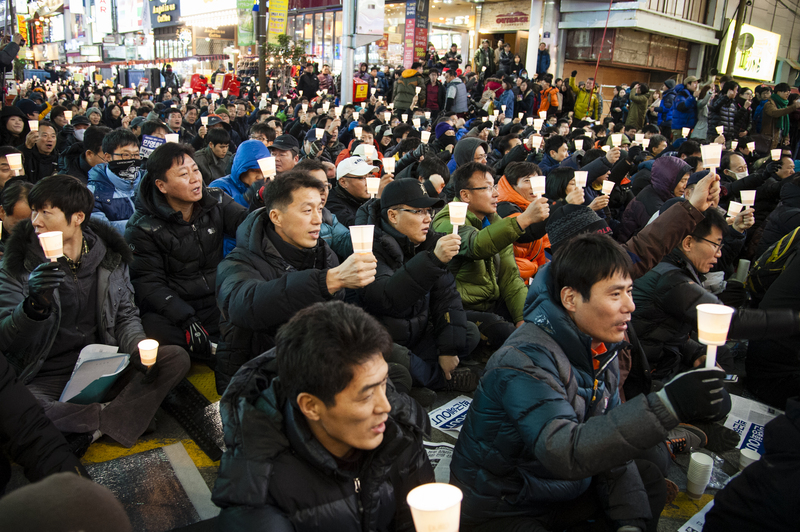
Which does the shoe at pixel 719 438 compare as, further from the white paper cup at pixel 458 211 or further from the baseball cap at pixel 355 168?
the baseball cap at pixel 355 168

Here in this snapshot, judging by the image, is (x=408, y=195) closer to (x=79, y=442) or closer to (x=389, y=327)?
(x=389, y=327)

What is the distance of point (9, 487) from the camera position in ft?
8.67

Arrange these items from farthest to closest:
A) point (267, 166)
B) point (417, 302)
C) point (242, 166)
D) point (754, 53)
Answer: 1. point (754, 53)
2. point (242, 166)
3. point (267, 166)
4. point (417, 302)

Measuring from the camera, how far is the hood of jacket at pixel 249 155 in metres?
4.91

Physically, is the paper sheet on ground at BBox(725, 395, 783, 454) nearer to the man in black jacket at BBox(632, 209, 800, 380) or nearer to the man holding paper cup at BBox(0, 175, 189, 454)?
the man in black jacket at BBox(632, 209, 800, 380)

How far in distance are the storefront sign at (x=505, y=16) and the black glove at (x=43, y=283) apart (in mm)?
Answer: 22481

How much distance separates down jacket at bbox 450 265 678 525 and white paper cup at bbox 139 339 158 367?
5.49ft

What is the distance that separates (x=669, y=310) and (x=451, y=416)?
1.47 m

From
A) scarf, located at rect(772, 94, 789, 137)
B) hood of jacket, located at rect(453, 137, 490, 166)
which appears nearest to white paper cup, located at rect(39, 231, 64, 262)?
hood of jacket, located at rect(453, 137, 490, 166)

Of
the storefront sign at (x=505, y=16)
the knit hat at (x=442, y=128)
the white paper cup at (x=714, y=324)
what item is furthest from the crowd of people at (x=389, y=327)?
the storefront sign at (x=505, y=16)

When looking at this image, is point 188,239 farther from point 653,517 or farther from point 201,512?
point 653,517

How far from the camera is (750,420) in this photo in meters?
3.50

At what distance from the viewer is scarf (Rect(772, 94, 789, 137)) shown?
1200 cm

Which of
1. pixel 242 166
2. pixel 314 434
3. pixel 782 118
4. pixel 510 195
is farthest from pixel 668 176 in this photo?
pixel 782 118
